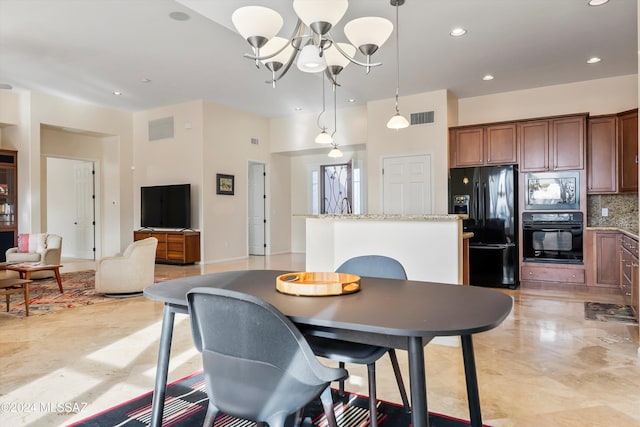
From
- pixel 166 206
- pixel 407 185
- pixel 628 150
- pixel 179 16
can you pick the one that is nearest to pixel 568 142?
pixel 628 150

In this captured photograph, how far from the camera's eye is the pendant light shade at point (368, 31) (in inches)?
101

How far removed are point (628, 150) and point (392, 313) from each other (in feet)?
18.4

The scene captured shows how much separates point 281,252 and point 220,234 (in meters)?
1.95

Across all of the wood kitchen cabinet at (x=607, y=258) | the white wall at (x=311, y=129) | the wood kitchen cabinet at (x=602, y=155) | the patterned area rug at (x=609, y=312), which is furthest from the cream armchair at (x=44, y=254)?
the wood kitchen cabinet at (x=602, y=155)

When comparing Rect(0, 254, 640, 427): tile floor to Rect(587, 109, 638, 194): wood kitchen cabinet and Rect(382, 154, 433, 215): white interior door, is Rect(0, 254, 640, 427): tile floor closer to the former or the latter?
Rect(587, 109, 638, 194): wood kitchen cabinet

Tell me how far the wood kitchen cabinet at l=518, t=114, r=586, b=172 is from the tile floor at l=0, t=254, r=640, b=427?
2369 millimetres

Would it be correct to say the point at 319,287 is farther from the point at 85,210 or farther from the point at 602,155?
the point at 85,210

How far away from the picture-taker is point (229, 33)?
4664mm

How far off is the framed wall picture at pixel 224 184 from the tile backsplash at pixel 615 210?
6.23m

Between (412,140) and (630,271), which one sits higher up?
(412,140)

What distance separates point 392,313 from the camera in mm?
1378

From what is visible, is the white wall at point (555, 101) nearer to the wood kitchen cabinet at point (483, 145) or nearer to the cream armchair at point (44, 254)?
the wood kitchen cabinet at point (483, 145)

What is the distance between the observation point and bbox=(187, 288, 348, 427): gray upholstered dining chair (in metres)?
1.25

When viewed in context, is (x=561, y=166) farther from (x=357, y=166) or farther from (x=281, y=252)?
(x=281, y=252)
